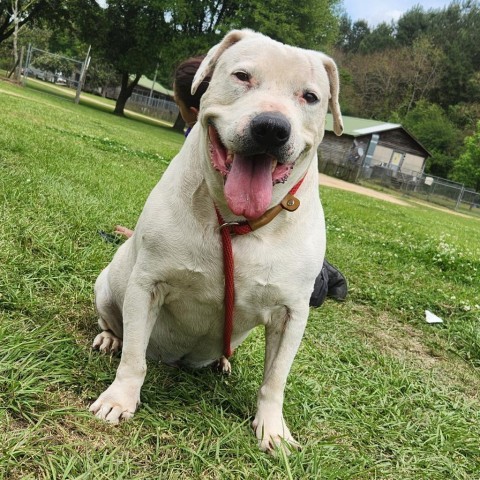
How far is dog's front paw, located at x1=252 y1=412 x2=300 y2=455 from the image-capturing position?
7.93ft

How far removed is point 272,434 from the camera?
2.46m

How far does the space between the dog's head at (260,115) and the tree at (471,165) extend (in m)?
44.1

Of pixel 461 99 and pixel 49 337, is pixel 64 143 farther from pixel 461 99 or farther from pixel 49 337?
pixel 461 99

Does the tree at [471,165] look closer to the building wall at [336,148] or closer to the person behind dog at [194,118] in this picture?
the building wall at [336,148]

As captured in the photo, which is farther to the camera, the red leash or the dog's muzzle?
the red leash

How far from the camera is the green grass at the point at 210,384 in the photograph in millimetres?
2117

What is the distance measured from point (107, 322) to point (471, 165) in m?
45.1

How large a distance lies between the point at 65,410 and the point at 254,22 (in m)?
38.8

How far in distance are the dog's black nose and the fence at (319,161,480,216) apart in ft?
105

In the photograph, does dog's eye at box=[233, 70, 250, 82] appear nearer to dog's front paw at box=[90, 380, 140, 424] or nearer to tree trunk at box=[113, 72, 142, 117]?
dog's front paw at box=[90, 380, 140, 424]

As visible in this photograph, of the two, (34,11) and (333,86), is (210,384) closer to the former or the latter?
(333,86)

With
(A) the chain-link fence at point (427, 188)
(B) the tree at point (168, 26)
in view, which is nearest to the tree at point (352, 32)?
(B) the tree at point (168, 26)

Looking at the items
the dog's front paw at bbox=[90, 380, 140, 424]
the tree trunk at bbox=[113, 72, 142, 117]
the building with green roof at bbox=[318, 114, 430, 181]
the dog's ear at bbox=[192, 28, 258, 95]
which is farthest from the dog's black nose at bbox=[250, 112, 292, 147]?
the tree trunk at bbox=[113, 72, 142, 117]

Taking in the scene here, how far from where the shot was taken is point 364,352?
412cm
